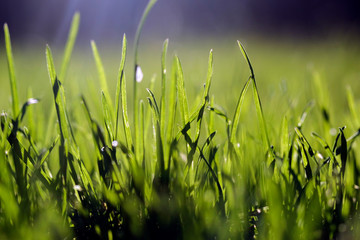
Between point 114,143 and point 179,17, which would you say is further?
point 179,17

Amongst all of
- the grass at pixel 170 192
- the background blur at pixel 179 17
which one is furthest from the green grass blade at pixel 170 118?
the background blur at pixel 179 17

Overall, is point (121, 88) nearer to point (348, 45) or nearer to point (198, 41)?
point (348, 45)

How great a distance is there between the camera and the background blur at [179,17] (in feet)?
17.4

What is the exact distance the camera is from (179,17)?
611 centimetres

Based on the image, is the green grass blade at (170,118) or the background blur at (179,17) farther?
the background blur at (179,17)

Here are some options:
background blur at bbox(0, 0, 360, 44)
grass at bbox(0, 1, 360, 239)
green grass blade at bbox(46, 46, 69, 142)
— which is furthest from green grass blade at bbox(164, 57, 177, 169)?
background blur at bbox(0, 0, 360, 44)

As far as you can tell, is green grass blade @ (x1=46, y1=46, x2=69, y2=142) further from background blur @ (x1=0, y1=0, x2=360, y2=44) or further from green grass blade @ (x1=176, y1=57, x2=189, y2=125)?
background blur @ (x1=0, y1=0, x2=360, y2=44)

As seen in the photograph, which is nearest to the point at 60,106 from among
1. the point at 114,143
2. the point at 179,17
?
the point at 114,143

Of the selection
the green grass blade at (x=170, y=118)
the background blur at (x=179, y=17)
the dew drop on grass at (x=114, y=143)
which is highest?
the background blur at (x=179, y=17)

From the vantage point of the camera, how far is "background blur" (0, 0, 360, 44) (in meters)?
5.31

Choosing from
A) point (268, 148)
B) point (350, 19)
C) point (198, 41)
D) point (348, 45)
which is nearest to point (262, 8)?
point (350, 19)

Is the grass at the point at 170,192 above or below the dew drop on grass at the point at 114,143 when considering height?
below

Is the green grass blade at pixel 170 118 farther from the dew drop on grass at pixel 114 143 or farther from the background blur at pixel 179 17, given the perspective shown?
the background blur at pixel 179 17

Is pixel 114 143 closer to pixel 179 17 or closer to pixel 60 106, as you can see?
pixel 60 106
